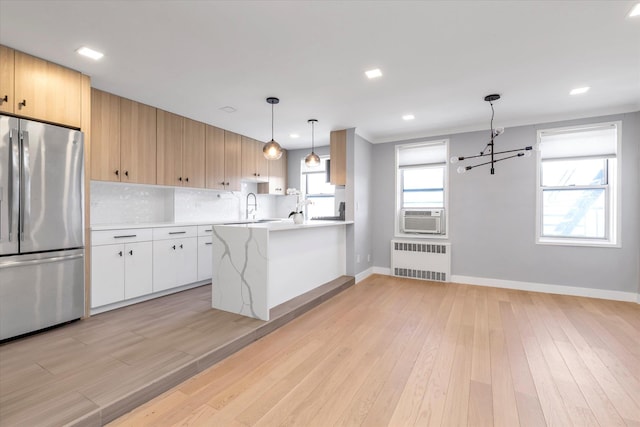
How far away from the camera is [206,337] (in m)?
2.61

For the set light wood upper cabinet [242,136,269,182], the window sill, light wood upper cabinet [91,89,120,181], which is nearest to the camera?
light wood upper cabinet [91,89,120,181]

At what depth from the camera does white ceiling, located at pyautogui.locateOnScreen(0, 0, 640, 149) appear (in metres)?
2.05

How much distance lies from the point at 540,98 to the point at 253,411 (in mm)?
4656

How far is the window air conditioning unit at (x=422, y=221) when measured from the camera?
515 cm

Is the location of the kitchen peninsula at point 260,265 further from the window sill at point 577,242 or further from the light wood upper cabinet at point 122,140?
the window sill at point 577,242

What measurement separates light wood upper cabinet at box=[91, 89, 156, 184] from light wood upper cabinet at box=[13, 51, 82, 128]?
0.37 metres

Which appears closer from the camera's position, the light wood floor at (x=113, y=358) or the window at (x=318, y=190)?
the light wood floor at (x=113, y=358)

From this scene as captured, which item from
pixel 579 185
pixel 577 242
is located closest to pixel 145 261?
pixel 577 242

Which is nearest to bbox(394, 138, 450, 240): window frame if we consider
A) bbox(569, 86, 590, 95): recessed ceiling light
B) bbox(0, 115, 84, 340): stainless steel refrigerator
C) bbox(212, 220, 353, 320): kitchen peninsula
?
bbox(569, 86, 590, 95): recessed ceiling light

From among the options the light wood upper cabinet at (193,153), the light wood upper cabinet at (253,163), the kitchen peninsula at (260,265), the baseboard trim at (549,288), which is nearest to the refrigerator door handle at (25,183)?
the kitchen peninsula at (260,265)

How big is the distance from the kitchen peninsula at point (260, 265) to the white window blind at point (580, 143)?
3730 mm

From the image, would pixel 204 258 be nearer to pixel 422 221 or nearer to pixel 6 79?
pixel 6 79

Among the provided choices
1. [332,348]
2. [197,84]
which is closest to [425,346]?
[332,348]

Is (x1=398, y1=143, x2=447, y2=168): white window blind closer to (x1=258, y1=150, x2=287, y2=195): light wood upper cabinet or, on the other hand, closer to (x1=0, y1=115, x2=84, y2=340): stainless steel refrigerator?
(x1=258, y1=150, x2=287, y2=195): light wood upper cabinet
